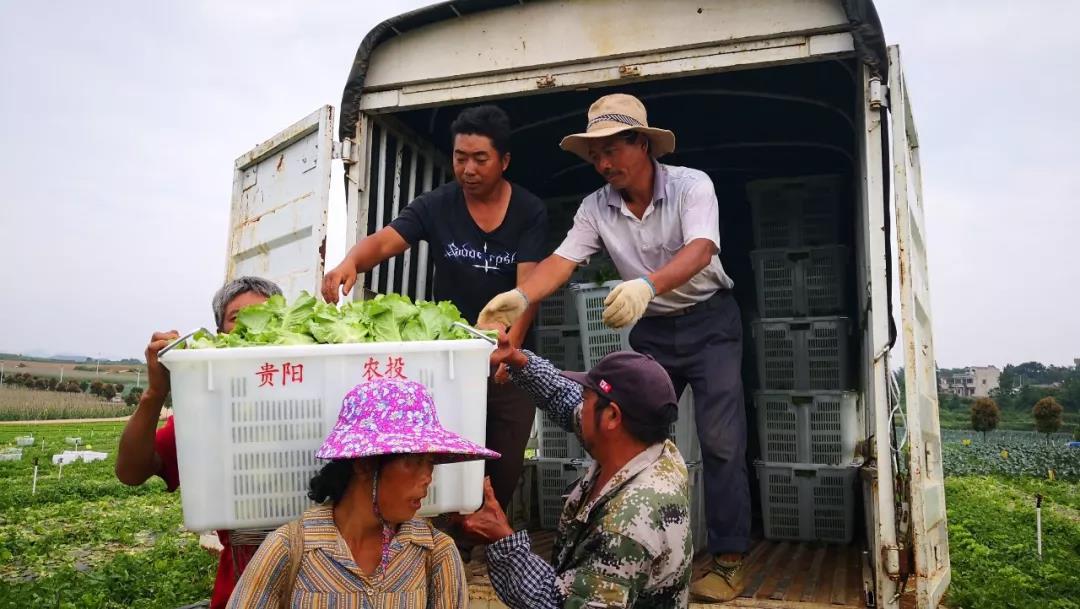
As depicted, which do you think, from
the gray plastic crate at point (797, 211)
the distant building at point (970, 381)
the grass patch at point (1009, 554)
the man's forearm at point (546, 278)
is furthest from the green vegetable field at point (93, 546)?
the distant building at point (970, 381)

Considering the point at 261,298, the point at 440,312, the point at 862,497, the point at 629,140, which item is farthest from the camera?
the point at 862,497

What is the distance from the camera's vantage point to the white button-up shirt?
381 centimetres

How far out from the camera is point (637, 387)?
2.37 meters

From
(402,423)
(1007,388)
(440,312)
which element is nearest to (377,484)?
(402,423)

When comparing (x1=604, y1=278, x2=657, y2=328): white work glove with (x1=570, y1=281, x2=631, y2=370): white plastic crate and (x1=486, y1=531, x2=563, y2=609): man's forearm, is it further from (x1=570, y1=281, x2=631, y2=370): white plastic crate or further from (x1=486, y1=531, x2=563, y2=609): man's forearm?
(x1=570, y1=281, x2=631, y2=370): white plastic crate

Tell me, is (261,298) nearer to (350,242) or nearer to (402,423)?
(402,423)

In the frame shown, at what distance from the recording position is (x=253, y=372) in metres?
1.99

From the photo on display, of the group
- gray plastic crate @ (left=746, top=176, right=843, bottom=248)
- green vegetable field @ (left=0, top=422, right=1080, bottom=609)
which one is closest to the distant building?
green vegetable field @ (left=0, top=422, right=1080, bottom=609)

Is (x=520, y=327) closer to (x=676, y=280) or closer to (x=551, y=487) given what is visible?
(x=676, y=280)

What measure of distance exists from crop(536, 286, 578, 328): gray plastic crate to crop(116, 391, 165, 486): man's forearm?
12.4 ft

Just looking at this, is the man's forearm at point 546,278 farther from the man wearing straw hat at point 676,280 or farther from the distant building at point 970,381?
the distant building at point 970,381

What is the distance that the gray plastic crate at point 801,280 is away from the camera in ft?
18.2

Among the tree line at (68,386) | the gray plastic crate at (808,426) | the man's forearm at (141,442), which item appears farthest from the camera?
the tree line at (68,386)

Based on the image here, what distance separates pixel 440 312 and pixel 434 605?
0.81 metres
